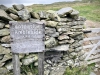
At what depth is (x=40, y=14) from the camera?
19.4 ft

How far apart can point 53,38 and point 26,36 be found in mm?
1674

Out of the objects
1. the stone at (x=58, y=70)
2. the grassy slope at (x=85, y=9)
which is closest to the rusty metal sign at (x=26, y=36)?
the stone at (x=58, y=70)

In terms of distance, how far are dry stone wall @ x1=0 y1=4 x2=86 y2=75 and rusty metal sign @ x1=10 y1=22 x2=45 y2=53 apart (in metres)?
0.84

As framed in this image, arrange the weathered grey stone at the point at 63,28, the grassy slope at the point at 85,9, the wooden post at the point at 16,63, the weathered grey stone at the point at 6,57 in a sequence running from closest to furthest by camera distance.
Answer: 1. the wooden post at the point at 16,63
2. the weathered grey stone at the point at 6,57
3. the weathered grey stone at the point at 63,28
4. the grassy slope at the point at 85,9

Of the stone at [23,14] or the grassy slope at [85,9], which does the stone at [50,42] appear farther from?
the grassy slope at [85,9]

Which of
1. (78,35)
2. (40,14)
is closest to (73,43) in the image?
(78,35)

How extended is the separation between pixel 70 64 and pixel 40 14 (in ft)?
7.31

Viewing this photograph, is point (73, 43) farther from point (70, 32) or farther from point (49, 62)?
point (49, 62)

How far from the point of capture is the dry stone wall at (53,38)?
214 inches

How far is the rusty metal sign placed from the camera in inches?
179

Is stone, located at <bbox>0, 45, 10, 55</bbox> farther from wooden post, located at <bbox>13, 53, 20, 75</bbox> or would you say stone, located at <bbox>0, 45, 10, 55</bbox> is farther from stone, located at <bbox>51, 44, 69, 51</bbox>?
stone, located at <bbox>51, 44, 69, 51</bbox>

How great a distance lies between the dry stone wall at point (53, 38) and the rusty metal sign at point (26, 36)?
835 millimetres

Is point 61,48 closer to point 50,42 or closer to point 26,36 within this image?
point 50,42

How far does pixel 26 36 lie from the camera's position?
4598mm
